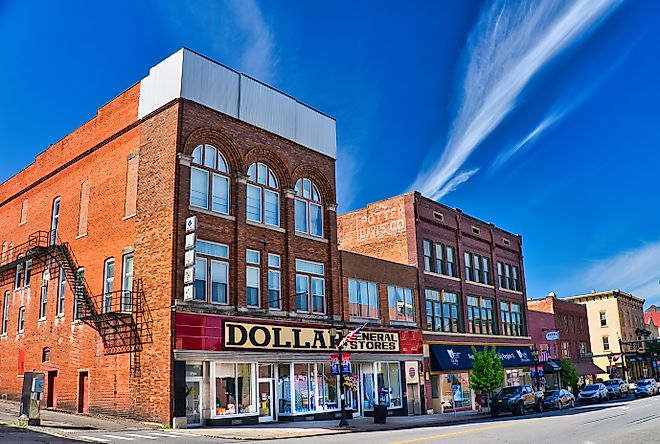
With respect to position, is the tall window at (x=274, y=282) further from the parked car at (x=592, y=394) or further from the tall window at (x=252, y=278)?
the parked car at (x=592, y=394)

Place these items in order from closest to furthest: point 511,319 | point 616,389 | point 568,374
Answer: point 511,319
point 616,389
point 568,374

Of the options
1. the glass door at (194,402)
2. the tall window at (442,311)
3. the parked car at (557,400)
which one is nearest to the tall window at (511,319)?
the tall window at (442,311)

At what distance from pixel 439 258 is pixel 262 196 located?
16.6 meters

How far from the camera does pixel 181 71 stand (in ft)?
85.2

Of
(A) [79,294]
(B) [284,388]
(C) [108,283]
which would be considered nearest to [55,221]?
(A) [79,294]

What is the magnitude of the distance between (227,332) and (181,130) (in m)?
8.53

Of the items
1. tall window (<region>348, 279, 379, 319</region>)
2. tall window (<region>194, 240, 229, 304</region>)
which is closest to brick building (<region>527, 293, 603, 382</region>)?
tall window (<region>348, 279, 379, 319</region>)

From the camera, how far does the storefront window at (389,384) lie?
34000 millimetres

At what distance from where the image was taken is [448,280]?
4191 centimetres

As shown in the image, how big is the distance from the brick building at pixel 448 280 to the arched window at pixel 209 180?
15.3 meters

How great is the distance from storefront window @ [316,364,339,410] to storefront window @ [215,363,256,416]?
4.68m

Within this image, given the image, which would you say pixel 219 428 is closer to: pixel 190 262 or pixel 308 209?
pixel 190 262

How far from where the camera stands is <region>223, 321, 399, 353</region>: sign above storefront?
84.2ft

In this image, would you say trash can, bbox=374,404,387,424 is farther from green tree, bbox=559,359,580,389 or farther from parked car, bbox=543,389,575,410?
green tree, bbox=559,359,580,389
